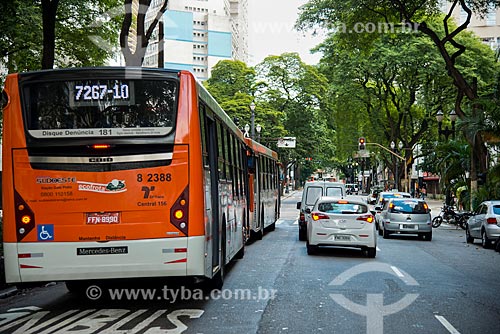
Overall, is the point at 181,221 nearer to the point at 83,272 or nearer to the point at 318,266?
the point at 83,272

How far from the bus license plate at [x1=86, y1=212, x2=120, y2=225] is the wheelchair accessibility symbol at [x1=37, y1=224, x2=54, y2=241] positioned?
520 mm

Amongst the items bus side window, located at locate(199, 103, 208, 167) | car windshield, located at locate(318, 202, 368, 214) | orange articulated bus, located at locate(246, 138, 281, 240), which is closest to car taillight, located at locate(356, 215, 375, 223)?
car windshield, located at locate(318, 202, 368, 214)

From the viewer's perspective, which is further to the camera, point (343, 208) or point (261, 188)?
point (261, 188)

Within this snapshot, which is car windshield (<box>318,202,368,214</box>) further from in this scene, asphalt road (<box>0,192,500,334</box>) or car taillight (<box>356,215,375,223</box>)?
asphalt road (<box>0,192,500,334</box>)

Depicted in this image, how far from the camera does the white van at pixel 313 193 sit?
2500 cm

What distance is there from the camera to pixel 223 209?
13227mm

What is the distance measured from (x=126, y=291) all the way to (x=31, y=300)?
1615mm

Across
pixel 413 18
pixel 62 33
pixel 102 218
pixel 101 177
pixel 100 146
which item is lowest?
pixel 102 218

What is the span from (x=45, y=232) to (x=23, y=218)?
358 millimetres

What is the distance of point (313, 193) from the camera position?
2558 centimetres

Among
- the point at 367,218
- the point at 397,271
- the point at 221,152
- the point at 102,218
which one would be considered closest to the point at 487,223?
the point at 367,218

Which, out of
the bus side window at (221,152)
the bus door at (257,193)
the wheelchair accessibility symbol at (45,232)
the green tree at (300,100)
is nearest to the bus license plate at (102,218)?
the wheelchair accessibility symbol at (45,232)

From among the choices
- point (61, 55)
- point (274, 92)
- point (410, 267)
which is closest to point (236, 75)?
point (274, 92)

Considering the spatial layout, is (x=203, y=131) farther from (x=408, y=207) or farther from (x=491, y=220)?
(x=408, y=207)
